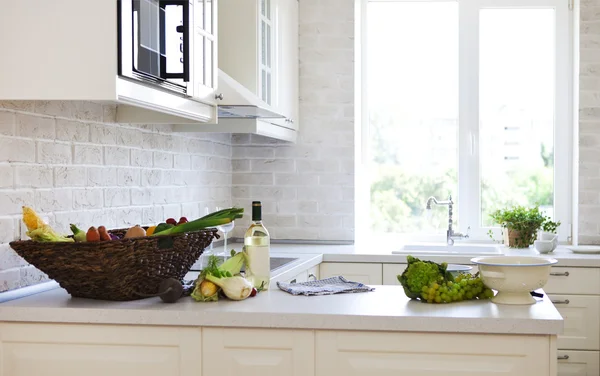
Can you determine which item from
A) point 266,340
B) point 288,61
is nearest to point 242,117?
point 288,61

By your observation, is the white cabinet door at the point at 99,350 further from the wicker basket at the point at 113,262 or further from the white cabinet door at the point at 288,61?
the white cabinet door at the point at 288,61

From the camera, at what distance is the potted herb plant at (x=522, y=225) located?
14.3ft

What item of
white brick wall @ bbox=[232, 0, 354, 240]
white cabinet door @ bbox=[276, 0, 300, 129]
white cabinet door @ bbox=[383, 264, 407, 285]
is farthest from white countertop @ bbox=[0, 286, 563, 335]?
white brick wall @ bbox=[232, 0, 354, 240]

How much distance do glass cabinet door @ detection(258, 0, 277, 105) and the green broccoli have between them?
150cm

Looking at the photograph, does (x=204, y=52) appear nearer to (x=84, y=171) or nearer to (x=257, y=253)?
(x=84, y=171)

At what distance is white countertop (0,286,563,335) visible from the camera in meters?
2.10

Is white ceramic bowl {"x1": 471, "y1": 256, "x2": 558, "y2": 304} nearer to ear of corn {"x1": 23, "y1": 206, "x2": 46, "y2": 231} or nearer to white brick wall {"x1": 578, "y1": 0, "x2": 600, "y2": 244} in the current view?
ear of corn {"x1": 23, "y1": 206, "x2": 46, "y2": 231}

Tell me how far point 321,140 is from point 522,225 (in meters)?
1.23

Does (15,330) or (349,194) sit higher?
(349,194)

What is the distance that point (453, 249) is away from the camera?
14.8 ft

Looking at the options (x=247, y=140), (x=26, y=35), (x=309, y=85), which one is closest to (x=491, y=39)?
(x=309, y=85)

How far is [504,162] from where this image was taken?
191 inches

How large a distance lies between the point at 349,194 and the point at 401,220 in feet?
1.47

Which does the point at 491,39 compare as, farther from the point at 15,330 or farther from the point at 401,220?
the point at 15,330
